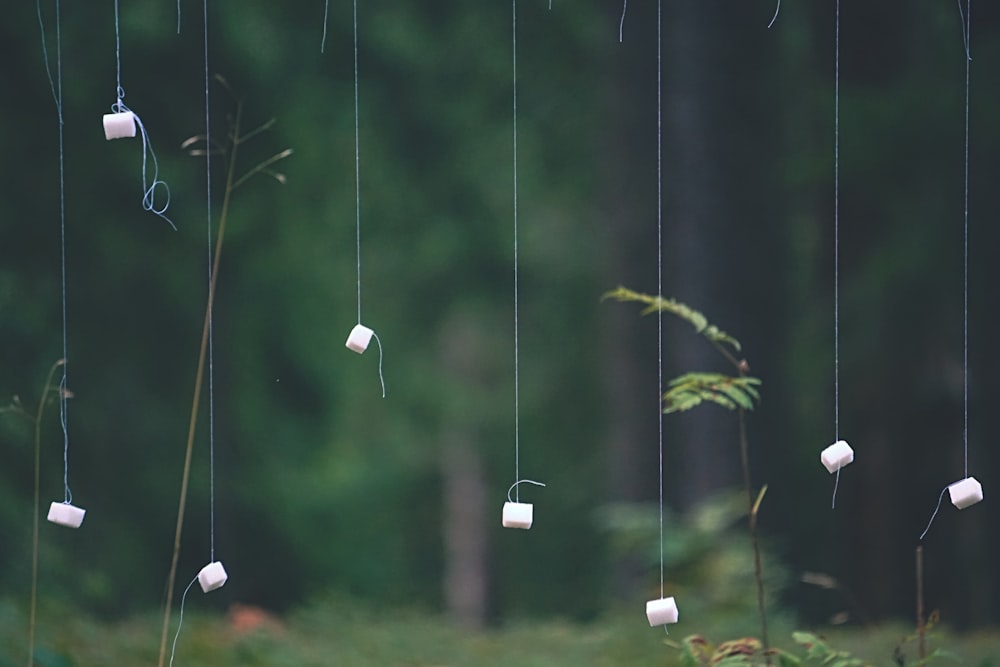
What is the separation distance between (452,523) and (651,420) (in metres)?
8.24

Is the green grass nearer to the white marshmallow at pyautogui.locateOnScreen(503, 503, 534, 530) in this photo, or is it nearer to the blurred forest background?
the blurred forest background

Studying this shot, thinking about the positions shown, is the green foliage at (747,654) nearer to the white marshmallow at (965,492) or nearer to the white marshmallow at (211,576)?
the white marshmallow at (965,492)

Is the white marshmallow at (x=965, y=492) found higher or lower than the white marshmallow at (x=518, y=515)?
higher

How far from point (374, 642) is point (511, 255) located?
5501 millimetres

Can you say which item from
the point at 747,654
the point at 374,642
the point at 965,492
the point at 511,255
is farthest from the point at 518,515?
the point at 511,255

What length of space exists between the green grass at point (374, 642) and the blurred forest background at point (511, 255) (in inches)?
13.9

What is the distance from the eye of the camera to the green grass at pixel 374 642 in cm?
426

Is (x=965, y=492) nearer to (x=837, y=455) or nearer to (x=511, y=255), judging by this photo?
(x=837, y=455)

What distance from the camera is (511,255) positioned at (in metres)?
10.4

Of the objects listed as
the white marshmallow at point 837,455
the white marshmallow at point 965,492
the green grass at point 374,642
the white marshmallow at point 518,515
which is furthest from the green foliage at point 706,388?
the green grass at point 374,642

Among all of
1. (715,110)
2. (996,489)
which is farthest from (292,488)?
(996,489)

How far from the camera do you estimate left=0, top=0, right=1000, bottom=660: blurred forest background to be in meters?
6.49

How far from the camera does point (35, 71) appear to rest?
6.89 metres

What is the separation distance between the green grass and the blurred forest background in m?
0.35
